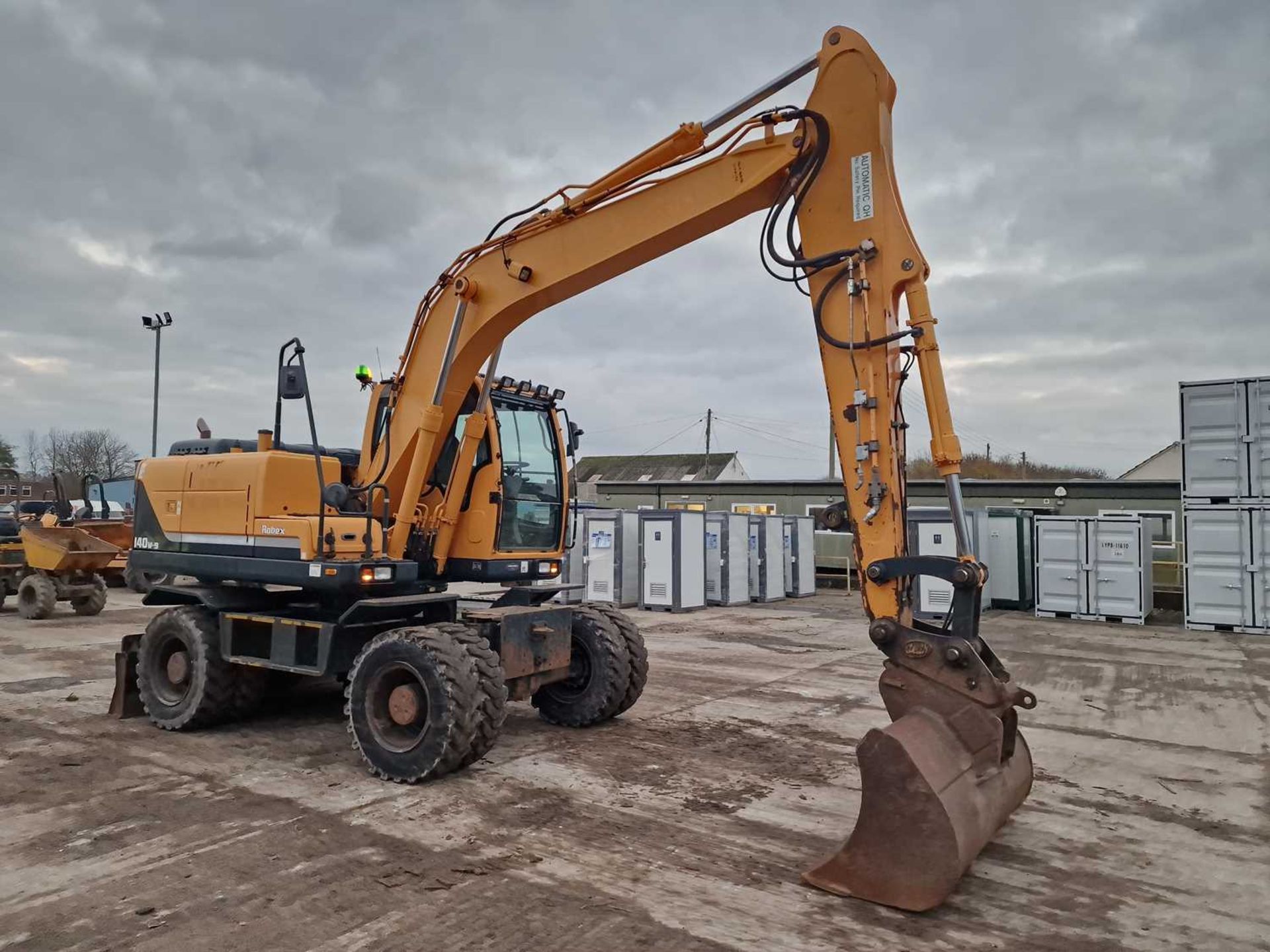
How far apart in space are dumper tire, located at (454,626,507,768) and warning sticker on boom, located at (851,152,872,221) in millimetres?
3680

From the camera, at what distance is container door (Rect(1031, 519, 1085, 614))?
1620 cm

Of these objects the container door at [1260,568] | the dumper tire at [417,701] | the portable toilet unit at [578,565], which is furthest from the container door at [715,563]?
the dumper tire at [417,701]

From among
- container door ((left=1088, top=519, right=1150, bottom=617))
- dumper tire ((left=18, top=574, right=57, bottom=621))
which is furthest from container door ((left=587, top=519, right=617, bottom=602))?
dumper tire ((left=18, top=574, right=57, bottom=621))

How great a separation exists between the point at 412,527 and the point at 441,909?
12.0ft

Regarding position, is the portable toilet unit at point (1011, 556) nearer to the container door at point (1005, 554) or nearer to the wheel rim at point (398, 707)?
the container door at point (1005, 554)

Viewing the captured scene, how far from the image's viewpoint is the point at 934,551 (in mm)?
16812

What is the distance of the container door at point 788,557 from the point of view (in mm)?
21141

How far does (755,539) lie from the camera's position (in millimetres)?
19859

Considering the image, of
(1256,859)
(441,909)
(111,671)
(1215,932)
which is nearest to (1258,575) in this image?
(1256,859)

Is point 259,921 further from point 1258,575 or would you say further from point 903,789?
point 1258,575

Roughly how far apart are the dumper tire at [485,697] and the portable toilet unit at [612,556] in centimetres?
1152

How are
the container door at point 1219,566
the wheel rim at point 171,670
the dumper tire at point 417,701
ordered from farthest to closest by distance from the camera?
the container door at point 1219,566
the wheel rim at point 171,670
the dumper tire at point 417,701

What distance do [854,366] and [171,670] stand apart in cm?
623

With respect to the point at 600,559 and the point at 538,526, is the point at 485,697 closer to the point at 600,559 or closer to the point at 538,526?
the point at 538,526
